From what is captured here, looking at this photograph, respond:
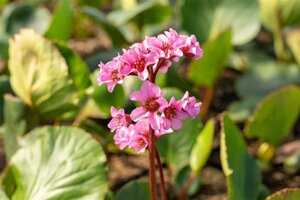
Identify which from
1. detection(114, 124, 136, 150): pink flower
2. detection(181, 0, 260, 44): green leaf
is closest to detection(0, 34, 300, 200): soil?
detection(181, 0, 260, 44): green leaf

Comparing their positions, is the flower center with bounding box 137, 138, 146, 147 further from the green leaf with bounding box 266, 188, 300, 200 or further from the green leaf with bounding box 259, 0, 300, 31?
the green leaf with bounding box 259, 0, 300, 31

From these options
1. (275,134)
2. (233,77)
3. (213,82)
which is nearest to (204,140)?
(275,134)

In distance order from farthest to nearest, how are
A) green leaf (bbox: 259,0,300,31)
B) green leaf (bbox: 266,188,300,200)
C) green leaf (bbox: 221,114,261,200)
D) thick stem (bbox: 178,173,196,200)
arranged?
green leaf (bbox: 259,0,300,31) < thick stem (bbox: 178,173,196,200) < green leaf (bbox: 221,114,261,200) < green leaf (bbox: 266,188,300,200)

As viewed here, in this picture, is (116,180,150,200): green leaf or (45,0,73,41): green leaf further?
(45,0,73,41): green leaf

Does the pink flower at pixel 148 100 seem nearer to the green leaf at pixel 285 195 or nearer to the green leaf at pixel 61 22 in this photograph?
the green leaf at pixel 285 195

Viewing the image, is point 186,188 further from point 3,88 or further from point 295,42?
point 295,42

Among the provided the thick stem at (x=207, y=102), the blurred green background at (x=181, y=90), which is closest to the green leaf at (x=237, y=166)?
the blurred green background at (x=181, y=90)
